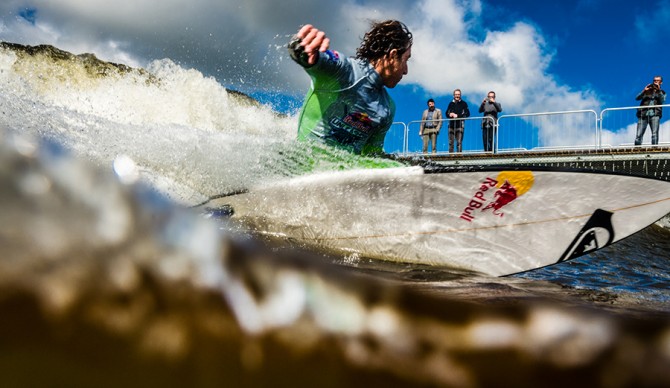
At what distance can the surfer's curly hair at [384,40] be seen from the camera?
3.88m

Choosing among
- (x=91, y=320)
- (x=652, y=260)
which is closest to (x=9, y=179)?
(x=91, y=320)

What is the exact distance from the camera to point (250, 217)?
360 cm

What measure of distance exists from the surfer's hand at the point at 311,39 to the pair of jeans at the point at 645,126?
31.9ft

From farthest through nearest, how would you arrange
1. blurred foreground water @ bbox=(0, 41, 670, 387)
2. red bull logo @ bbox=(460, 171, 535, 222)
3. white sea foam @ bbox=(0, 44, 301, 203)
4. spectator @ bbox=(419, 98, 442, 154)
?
1. spectator @ bbox=(419, 98, 442, 154)
2. red bull logo @ bbox=(460, 171, 535, 222)
3. white sea foam @ bbox=(0, 44, 301, 203)
4. blurred foreground water @ bbox=(0, 41, 670, 387)

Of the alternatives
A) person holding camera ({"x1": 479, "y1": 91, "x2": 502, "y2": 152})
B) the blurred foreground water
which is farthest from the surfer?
person holding camera ({"x1": 479, "y1": 91, "x2": 502, "y2": 152})

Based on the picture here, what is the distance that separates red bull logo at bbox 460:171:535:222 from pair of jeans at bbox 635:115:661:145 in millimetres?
8795

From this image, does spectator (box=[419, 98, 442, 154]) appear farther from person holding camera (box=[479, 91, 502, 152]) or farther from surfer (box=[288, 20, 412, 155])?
surfer (box=[288, 20, 412, 155])

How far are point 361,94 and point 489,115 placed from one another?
8.78 metres

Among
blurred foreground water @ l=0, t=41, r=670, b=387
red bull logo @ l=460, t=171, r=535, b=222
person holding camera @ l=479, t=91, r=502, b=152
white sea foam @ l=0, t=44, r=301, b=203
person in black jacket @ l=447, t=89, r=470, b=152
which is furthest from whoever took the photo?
person in black jacket @ l=447, t=89, r=470, b=152

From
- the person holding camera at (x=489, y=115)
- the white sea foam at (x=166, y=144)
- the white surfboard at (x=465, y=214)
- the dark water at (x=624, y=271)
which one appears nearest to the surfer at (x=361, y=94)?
the white sea foam at (x=166, y=144)

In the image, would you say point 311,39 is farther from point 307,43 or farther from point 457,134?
point 457,134

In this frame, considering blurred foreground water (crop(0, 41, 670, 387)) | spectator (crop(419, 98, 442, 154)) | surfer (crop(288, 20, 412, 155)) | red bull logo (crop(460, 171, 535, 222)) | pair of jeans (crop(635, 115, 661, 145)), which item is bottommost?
blurred foreground water (crop(0, 41, 670, 387))

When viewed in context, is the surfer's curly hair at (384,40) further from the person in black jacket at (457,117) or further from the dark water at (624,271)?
the person in black jacket at (457,117)

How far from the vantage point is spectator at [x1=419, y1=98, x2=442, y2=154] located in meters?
12.3
